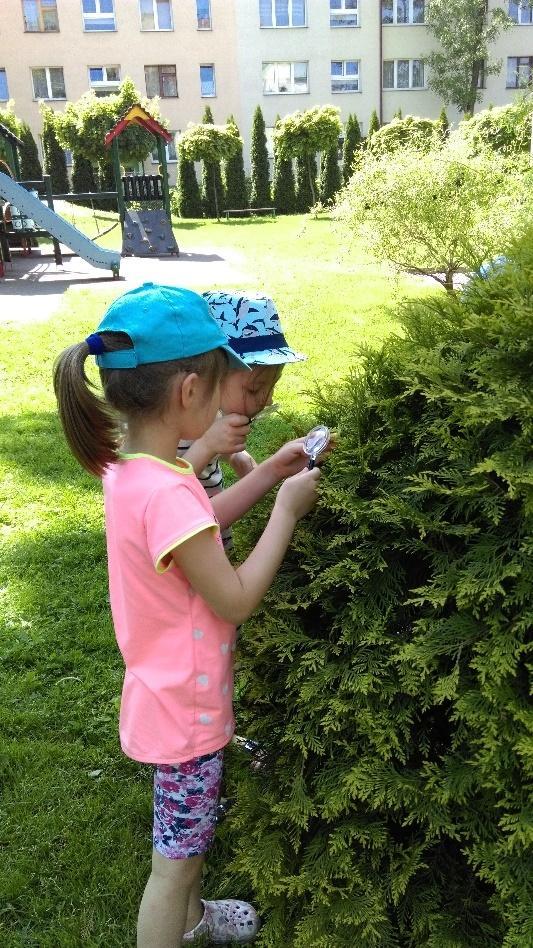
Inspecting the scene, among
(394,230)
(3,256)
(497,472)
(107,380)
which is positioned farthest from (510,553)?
(3,256)

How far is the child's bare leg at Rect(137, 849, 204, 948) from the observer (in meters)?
1.91

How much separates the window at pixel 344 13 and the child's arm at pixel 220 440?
41382mm

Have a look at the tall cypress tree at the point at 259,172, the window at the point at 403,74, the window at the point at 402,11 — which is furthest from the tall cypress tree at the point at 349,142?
the window at the point at 402,11

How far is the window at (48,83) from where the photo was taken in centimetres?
3678

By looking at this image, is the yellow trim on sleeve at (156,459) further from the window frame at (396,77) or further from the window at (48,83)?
the window frame at (396,77)

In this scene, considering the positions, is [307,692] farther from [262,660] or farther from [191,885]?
[191,885]

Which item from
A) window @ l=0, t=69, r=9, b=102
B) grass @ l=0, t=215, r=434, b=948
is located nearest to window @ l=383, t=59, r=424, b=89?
window @ l=0, t=69, r=9, b=102

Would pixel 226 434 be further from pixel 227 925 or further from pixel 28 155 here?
pixel 28 155

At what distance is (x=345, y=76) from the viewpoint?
125 ft

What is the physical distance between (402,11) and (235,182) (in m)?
15.1

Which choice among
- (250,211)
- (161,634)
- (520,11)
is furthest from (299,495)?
(520,11)

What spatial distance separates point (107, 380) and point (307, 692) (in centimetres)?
83

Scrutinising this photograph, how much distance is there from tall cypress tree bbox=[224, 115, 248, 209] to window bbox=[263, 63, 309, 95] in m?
7.43

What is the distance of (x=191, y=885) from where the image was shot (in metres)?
2.00
